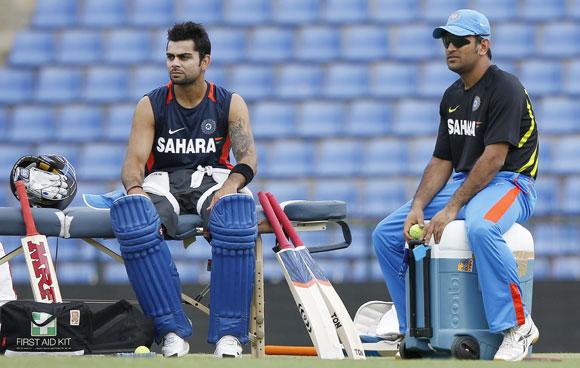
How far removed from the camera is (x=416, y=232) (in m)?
5.08

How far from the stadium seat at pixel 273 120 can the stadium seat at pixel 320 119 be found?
86 millimetres

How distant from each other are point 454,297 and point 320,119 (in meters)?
6.43

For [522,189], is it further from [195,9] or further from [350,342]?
[195,9]

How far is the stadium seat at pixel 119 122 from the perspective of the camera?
11312 mm

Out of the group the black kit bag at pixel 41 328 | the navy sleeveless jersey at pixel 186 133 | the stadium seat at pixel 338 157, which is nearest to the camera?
the black kit bag at pixel 41 328

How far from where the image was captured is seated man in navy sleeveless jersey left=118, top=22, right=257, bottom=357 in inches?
193

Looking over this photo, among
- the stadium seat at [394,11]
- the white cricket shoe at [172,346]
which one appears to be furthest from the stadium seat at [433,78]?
the white cricket shoe at [172,346]

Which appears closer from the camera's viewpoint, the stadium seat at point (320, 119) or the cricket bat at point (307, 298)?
the cricket bat at point (307, 298)

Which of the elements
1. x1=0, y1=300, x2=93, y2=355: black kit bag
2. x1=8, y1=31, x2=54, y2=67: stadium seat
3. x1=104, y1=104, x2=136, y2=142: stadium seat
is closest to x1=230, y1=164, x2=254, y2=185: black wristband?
x1=0, y1=300, x2=93, y2=355: black kit bag

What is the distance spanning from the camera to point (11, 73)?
39.9 ft

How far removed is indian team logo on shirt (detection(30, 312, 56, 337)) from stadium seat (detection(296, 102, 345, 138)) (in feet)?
21.4

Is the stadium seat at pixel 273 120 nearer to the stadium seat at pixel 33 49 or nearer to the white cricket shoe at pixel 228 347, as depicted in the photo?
the stadium seat at pixel 33 49

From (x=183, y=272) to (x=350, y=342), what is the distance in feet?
15.6

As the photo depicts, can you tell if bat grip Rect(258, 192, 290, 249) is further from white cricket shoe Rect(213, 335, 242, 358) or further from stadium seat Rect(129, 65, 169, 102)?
stadium seat Rect(129, 65, 169, 102)
